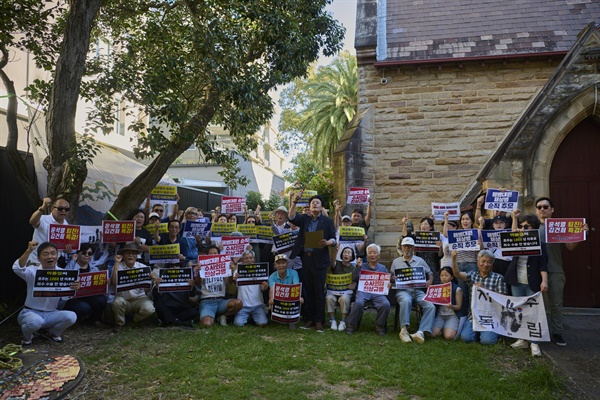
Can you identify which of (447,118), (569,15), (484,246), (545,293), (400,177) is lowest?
(545,293)

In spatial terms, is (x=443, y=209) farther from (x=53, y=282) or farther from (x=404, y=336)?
(x=53, y=282)

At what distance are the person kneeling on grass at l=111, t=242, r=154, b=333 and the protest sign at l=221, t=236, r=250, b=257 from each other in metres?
1.48

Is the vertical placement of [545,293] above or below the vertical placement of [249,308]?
above

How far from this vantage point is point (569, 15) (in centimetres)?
1184

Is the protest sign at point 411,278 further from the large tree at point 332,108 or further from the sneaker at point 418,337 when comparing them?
the large tree at point 332,108

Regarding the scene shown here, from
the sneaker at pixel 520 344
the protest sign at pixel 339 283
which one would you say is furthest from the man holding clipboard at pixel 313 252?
the sneaker at pixel 520 344

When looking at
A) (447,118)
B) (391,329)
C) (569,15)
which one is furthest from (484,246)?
(569,15)

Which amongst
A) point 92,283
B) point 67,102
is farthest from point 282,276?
point 67,102

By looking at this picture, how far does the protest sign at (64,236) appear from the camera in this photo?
670 centimetres

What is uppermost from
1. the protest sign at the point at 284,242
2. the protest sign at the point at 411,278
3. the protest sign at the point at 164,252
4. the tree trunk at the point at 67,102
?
the tree trunk at the point at 67,102

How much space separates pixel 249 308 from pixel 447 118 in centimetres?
698

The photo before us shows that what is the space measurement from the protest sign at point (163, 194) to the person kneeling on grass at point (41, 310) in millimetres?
2921

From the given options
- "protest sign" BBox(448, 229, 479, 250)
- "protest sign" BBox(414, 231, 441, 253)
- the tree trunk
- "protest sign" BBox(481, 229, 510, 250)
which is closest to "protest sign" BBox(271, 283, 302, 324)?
"protest sign" BBox(414, 231, 441, 253)

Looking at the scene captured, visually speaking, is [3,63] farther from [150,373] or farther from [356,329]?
[356,329]
